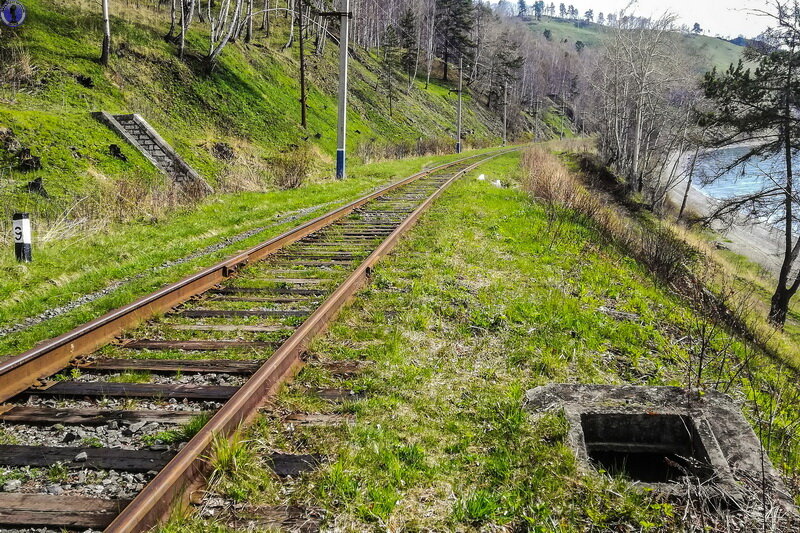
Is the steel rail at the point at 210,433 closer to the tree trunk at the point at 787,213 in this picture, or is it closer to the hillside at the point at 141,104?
the hillside at the point at 141,104

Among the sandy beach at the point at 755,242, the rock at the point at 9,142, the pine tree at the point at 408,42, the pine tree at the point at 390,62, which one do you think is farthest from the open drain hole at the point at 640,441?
the pine tree at the point at 408,42

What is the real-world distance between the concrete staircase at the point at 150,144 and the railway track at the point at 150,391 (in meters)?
12.4

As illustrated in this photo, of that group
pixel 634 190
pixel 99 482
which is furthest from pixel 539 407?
pixel 634 190

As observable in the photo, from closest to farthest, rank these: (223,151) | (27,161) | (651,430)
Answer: (651,430), (27,161), (223,151)

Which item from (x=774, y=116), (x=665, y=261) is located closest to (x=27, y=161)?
(x=665, y=261)

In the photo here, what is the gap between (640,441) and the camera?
11.2ft

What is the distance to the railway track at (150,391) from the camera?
2.48 m

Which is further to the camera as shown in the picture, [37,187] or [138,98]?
[138,98]

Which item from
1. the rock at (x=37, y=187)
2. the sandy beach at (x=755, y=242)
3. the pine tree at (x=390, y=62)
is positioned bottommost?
the sandy beach at (x=755, y=242)

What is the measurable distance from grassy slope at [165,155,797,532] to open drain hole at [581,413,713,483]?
0.36 m

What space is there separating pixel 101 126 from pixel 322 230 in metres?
11.7

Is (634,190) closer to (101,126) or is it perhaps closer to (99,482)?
(101,126)

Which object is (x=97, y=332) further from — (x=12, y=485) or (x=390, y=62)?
(x=390, y=62)

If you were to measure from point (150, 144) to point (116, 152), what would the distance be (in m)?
1.72
